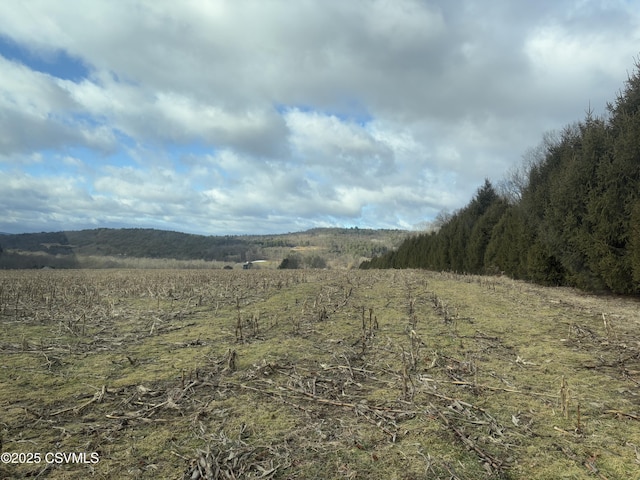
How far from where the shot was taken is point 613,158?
15.0 m

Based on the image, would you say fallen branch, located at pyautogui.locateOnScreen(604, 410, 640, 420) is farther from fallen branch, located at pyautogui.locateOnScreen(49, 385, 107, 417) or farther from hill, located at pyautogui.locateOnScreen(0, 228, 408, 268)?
hill, located at pyautogui.locateOnScreen(0, 228, 408, 268)

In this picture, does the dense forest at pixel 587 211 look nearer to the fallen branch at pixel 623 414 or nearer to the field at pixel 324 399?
the field at pixel 324 399

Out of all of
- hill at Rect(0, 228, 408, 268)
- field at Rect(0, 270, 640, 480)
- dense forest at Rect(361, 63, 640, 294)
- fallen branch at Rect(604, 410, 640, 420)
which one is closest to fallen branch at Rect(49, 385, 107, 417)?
field at Rect(0, 270, 640, 480)

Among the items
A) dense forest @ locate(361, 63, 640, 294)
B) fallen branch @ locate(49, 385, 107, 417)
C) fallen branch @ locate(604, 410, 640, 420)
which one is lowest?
fallen branch @ locate(49, 385, 107, 417)

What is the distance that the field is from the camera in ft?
11.3

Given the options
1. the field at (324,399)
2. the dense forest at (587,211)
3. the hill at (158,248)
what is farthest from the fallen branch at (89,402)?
the hill at (158,248)

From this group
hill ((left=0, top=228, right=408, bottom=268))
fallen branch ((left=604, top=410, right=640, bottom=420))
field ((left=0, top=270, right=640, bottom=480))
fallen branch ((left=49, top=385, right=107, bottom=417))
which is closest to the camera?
field ((left=0, top=270, right=640, bottom=480))

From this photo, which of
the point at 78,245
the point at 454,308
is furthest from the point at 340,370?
the point at 78,245

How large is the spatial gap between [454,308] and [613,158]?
1017cm

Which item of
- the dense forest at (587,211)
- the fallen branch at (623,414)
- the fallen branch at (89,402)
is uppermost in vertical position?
the dense forest at (587,211)

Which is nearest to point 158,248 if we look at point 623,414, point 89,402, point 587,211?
point 587,211

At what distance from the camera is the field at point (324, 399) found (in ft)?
11.3

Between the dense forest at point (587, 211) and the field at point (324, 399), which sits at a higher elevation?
the dense forest at point (587, 211)

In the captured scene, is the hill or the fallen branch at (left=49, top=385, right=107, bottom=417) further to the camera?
the hill
